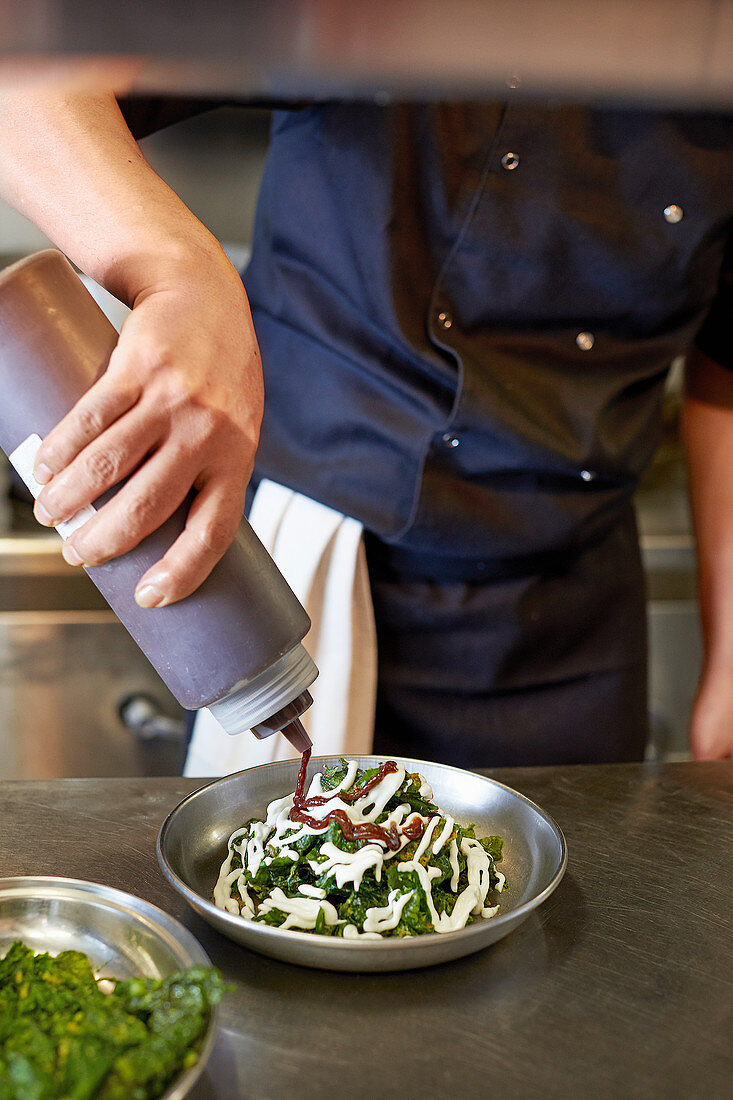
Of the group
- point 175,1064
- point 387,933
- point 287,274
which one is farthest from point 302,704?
point 287,274

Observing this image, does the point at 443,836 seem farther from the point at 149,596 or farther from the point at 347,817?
the point at 149,596

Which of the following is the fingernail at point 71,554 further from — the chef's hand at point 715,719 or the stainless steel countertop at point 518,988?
the chef's hand at point 715,719

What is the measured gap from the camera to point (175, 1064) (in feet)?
1.71

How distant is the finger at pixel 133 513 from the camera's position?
2.11ft

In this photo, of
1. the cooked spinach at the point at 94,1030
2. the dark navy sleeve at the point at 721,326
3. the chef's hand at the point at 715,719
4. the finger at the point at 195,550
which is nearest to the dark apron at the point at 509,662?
the chef's hand at the point at 715,719

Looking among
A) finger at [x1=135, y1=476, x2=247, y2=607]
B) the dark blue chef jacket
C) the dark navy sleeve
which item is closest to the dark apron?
the dark blue chef jacket

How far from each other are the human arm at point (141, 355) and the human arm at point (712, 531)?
38.3 inches

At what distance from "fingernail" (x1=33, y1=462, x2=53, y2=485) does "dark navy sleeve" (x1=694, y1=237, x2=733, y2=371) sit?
111cm

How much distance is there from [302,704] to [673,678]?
153cm

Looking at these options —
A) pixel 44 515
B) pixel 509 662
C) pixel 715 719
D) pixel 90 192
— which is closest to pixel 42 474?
pixel 44 515

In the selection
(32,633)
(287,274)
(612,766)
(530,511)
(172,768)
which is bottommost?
(172,768)

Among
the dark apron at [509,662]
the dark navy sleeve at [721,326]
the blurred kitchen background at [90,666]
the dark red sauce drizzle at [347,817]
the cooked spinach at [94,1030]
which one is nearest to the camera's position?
the cooked spinach at [94,1030]

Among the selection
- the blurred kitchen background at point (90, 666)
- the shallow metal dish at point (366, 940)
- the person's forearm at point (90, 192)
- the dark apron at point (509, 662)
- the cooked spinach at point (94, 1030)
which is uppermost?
the person's forearm at point (90, 192)

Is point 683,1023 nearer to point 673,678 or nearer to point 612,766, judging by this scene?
point 612,766
